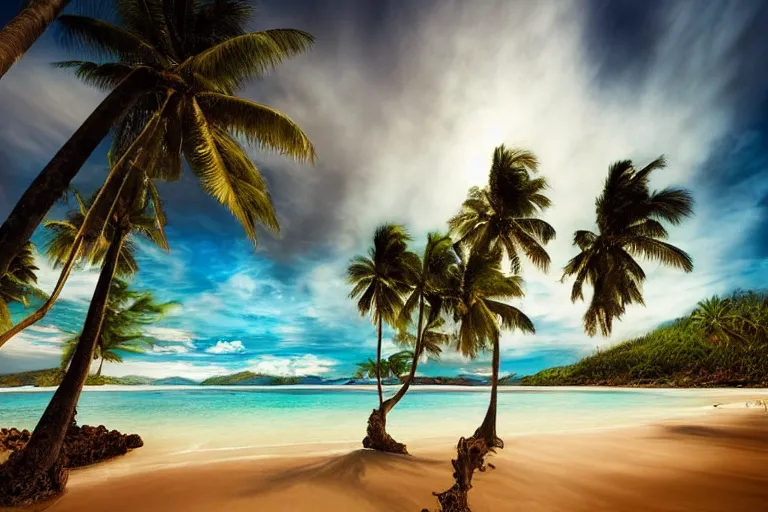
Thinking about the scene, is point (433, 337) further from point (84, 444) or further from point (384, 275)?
point (84, 444)

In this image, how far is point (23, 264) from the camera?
16.4 meters

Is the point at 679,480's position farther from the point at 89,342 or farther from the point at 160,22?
the point at 160,22

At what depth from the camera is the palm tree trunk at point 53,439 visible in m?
5.27

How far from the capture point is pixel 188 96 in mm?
6309

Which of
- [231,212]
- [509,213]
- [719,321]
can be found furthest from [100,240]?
[719,321]

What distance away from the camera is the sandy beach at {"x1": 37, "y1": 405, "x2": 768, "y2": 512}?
5688 millimetres

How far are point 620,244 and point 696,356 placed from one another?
177 feet

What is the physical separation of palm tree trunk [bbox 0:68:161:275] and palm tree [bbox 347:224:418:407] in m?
8.27

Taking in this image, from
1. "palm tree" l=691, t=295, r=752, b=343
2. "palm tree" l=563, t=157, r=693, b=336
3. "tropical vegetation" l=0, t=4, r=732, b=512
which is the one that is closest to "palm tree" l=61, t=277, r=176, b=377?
"tropical vegetation" l=0, t=4, r=732, b=512

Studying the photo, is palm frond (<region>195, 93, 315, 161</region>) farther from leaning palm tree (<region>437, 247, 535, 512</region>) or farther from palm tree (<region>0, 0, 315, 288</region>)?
leaning palm tree (<region>437, 247, 535, 512</region>)

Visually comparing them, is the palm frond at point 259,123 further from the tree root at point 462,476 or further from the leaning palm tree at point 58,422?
the tree root at point 462,476

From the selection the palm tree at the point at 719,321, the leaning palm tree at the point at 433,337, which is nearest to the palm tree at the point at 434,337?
the leaning palm tree at the point at 433,337

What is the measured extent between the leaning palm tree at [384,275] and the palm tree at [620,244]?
1000cm

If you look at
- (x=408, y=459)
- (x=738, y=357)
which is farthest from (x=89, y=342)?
(x=738, y=357)
